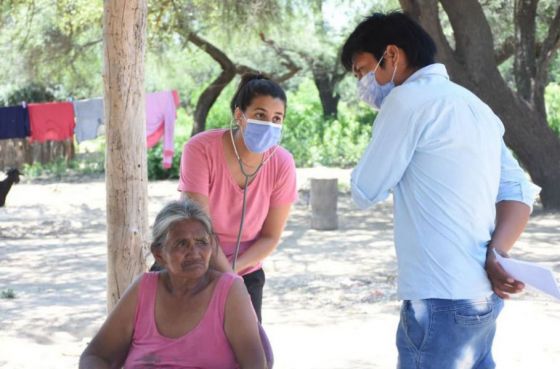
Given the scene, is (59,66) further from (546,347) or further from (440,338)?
(440,338)

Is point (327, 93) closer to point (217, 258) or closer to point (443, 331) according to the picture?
point (217, 258)

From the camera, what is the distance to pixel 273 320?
6.54 m

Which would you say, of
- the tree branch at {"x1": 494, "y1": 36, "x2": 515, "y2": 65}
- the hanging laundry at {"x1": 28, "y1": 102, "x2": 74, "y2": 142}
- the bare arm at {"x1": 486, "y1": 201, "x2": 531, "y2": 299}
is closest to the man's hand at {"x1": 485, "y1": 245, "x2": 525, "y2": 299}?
the bare arm at {"x1": 486, "y1": 201, "x2": 531, "y2": 299}

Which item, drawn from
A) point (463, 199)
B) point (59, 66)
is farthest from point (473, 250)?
point (59, 66)

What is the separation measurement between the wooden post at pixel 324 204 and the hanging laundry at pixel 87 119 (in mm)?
7186

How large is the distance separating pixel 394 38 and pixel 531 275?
762 millimetres

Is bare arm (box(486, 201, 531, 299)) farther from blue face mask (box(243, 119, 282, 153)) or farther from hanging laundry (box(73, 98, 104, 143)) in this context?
hanging laundry (box(73, 98, 104, 143))

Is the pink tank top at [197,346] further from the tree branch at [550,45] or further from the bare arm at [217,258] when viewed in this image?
the tree branch at [550,45]

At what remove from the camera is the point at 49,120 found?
17.5m

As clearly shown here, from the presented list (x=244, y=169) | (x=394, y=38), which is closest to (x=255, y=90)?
(x=244, y=169)

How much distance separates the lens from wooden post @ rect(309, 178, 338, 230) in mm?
11805

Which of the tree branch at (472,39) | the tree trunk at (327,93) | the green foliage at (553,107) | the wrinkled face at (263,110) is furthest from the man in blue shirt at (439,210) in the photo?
the tree trunk at (327,93)

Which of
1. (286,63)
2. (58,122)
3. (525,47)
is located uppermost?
(525,47)

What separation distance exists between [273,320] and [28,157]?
1881 centimetres
